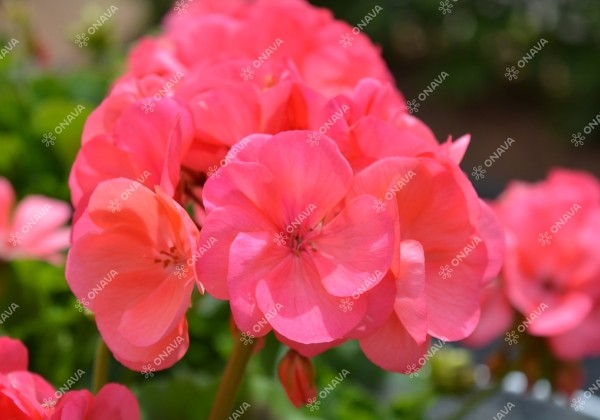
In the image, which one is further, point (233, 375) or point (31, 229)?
point (31, 229)

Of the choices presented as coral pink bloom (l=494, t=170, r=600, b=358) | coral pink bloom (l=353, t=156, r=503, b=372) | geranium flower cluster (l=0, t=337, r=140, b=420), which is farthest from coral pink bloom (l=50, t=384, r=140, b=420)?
coral pink bloom (l=494, t=170, r=600, b=358)

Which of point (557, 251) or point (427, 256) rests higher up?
point (427, 256)

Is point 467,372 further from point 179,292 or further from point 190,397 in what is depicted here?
point 179,292

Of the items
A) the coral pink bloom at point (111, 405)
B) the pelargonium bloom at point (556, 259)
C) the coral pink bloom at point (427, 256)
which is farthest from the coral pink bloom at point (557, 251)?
the coral pink bloom at point (111, 405)

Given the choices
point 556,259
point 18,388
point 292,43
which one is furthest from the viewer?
point 556,259

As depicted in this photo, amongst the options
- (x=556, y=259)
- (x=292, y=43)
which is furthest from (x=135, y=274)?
(x=556, y=259)

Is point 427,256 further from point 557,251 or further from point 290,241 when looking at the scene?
point 557,251

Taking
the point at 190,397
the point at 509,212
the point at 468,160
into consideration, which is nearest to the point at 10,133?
the point at 190,397

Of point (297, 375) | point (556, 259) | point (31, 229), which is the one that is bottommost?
point (31, 229)

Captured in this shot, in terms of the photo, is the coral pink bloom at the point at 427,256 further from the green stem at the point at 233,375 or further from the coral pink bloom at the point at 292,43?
the coral pink bloom at the point at 292,43
